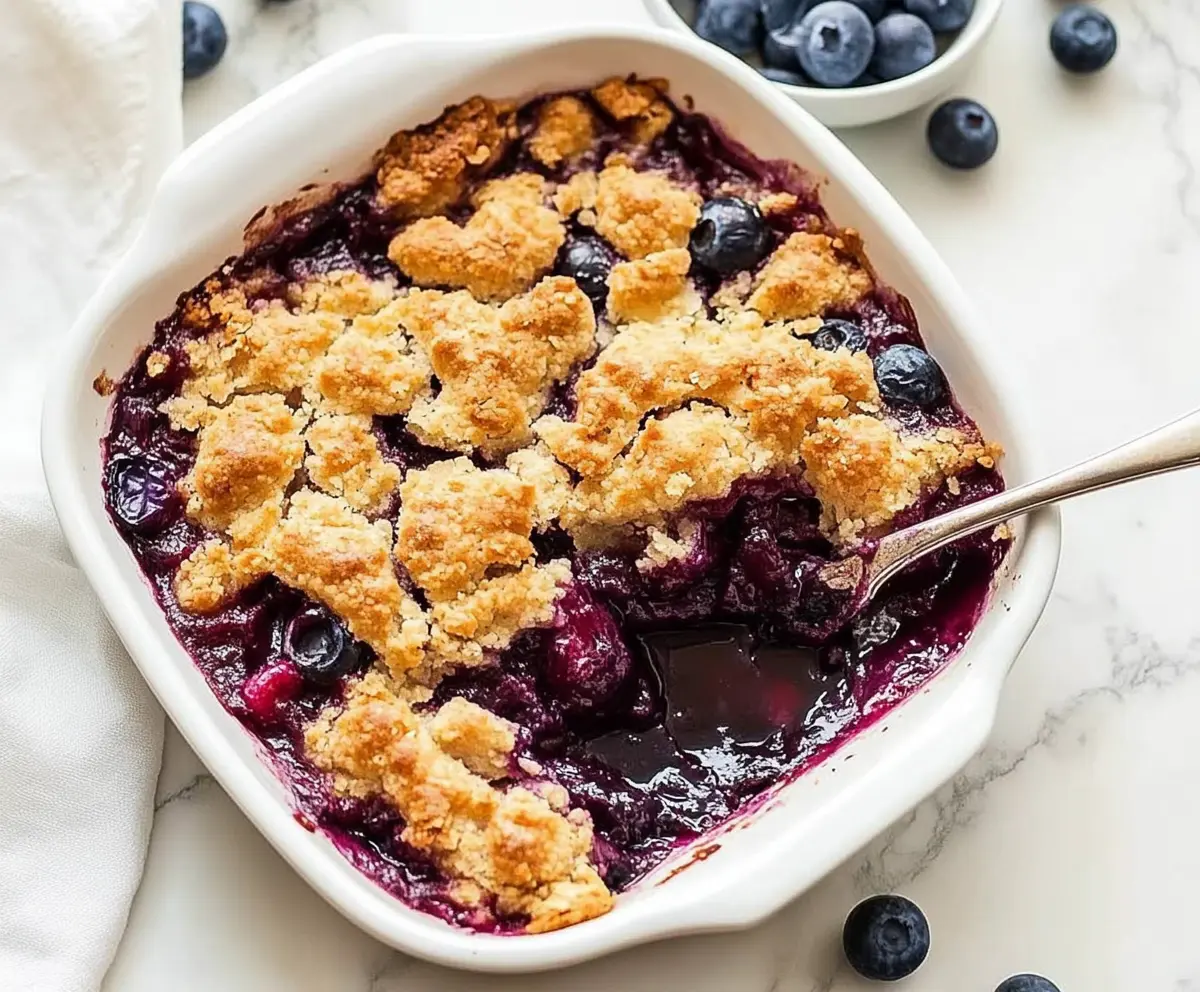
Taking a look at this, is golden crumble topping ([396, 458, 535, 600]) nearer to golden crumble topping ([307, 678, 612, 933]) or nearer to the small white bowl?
golden crumble topping ([307, 678, 612, 933])

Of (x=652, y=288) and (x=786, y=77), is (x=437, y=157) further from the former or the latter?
(x=786, y=77)

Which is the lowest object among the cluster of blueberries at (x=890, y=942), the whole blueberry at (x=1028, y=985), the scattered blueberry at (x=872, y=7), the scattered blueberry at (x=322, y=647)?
the whole blueberry at (x=1028, y=985)

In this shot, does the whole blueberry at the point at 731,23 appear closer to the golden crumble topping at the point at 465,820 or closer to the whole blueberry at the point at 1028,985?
the golden crumble topping at the point at 465,820

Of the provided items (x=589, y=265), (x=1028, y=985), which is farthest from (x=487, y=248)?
(x=1028, y=985)

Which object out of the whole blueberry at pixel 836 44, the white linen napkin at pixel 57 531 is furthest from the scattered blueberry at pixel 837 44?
the white linen napkin at pixel 57 531

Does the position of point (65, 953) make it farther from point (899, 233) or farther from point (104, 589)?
point (899, 233)

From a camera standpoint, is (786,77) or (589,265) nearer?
(589,265)
